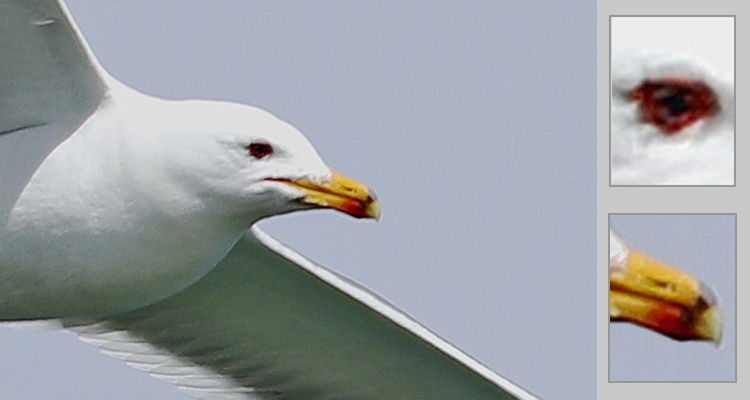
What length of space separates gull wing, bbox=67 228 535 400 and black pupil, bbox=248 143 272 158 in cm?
125

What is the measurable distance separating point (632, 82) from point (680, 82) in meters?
0.32

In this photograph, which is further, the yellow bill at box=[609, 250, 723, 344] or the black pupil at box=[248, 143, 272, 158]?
the yellow bill at box=[609, 250, 723, 344]

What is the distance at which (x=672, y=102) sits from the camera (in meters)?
8.39

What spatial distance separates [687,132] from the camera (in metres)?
8.36

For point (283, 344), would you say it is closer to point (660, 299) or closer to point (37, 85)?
point (660, 299)

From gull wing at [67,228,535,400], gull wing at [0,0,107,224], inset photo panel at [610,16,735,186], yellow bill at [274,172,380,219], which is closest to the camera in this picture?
yellow bill at [274,172,380,219]

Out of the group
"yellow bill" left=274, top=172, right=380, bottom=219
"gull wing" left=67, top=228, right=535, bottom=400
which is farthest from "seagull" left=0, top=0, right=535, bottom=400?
"gull wing" left=67, top=228, right=535, bottom=400

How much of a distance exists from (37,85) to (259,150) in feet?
2.88

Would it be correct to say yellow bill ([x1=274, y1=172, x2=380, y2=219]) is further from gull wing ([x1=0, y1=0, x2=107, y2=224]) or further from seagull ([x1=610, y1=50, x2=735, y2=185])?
seagull ([x1=610, y1=50, x2=735, y2=185])

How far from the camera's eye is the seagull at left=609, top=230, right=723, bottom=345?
28.5 feet

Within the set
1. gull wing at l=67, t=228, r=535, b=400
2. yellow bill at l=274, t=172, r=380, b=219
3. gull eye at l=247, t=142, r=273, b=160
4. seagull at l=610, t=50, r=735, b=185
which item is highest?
seagull at l=610, t=50, r=735, b=185

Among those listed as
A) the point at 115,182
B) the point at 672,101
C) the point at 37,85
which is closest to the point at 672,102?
the point at 672,101

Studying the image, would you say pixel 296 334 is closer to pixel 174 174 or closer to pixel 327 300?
pixel 327 300

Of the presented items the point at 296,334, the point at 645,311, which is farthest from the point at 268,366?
the point at 645,311
